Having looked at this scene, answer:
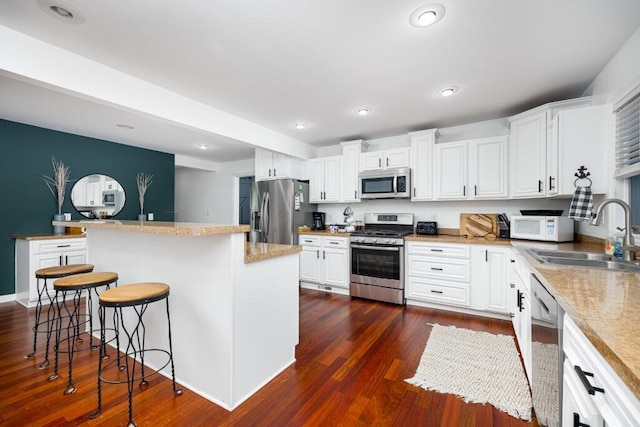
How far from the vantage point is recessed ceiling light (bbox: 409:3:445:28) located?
1.59 metres

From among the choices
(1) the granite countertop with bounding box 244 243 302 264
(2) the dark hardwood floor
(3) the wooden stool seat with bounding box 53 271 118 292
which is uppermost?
(1) the granite countertop with bounding box 244 243 302 264

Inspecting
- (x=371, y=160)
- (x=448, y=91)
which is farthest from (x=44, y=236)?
(x=448, y=91)

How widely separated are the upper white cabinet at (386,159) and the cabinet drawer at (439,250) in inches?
45.6

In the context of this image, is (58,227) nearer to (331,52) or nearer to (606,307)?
(331,52)

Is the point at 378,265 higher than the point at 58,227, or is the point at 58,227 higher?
the point at 58,227

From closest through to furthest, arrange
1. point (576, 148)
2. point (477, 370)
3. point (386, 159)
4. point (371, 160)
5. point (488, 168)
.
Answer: point (477, 370) < point (576, 148) < point (488, 168) < point (386, 159) < point (371, 160)

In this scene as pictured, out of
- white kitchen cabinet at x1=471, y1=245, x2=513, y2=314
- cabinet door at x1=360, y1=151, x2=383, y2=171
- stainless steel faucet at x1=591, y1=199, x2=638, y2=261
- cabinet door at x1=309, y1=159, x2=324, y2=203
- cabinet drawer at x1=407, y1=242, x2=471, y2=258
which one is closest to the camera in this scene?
stainless steel faucet at x1=591, y1=199, x2=638, y2=261

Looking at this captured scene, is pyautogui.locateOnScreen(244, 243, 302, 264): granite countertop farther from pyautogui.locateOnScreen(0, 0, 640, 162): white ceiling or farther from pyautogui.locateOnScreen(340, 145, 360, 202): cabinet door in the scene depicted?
pyautogui.locateOnScreen(340, 145, 360, 202): cabinet door

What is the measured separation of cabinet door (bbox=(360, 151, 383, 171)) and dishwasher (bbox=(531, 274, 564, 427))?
2712 mm

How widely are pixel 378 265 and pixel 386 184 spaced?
115 cm

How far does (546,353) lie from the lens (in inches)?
49.6

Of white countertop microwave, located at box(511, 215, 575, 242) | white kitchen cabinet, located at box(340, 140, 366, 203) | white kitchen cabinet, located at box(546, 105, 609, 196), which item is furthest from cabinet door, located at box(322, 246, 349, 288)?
white kitchen cabinet, located at box(546, 105, 609, 196)

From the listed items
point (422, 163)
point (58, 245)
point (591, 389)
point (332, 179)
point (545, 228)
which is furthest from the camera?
point (332, 179)

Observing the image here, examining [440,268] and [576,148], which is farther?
[440,268]
